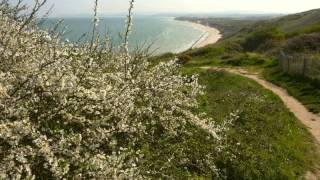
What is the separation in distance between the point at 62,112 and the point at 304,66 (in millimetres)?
19703

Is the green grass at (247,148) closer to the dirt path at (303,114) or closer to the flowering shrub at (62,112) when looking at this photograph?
the dirt path at (303,114)

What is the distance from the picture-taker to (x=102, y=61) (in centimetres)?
1140

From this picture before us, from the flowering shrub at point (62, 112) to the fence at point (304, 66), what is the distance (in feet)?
49.9

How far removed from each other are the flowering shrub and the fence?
49.9ft

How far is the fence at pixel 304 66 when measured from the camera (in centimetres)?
2447

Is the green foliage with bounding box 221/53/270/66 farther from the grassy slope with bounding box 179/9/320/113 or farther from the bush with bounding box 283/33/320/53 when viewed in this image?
the bush with bounding box 283/33/320/53

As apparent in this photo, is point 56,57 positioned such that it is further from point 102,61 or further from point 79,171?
point 102,61

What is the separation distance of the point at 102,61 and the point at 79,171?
4.46 metres

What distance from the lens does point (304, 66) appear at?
25.7 m

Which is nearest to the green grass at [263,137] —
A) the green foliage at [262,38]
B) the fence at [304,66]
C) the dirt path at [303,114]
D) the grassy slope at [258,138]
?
the grassy slope at [258,138]

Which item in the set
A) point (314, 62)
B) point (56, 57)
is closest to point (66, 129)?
point (56, 57)

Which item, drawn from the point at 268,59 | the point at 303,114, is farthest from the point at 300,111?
the point at 268,59

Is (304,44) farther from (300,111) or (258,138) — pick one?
(258,138)

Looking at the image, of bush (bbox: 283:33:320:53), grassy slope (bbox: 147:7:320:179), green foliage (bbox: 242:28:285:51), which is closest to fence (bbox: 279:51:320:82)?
grassy slope (bbox: 147:7:320:179)
